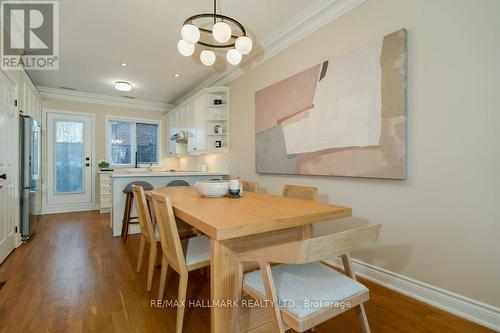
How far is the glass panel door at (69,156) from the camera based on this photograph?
16.9 feet

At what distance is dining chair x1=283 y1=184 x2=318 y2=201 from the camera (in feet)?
6.50

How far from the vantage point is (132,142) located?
5.89m

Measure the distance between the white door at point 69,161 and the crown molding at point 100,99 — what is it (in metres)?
0.36

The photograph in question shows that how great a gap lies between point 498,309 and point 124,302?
242cm

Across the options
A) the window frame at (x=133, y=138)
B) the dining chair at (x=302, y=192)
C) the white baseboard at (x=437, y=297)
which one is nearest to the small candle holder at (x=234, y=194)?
the dining chair at (x=302, y=192)

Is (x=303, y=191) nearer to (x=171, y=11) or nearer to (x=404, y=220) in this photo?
(x=404, y=220)

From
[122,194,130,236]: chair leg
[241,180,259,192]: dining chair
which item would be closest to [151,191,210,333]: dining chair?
[241,180,259,192]: dining chair

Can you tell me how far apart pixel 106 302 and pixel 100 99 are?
16.4 feet

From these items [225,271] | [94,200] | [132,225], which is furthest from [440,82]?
[94,200]

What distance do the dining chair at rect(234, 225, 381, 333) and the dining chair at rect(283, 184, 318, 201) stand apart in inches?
32.8

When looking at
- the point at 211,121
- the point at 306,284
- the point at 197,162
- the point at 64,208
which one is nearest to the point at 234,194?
the point at 306,284

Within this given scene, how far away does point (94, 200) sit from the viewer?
5.43 metres

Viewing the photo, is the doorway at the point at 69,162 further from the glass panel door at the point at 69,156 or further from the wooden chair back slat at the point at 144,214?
the wooden chair back slat at the point at 144,214

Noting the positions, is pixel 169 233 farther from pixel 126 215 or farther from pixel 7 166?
pixel 7 166
